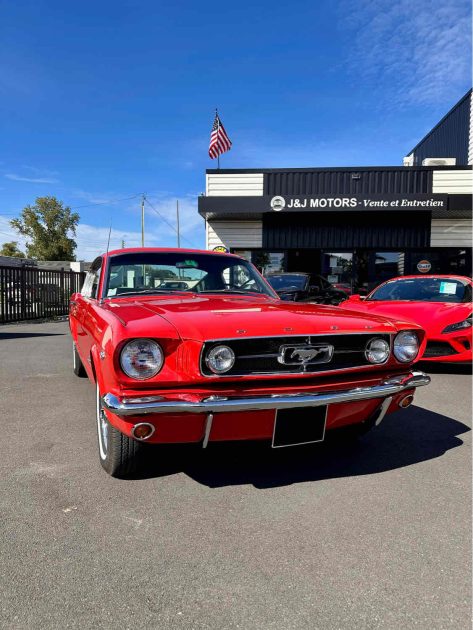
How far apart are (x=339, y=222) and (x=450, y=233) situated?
327 cm

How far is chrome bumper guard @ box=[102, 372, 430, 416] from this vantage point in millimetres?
2229

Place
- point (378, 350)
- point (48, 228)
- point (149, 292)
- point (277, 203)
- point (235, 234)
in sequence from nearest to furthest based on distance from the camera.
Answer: point (378, 350)
point (149, 292)
point (277, 203)
point (235, 234)
point (48, 228)

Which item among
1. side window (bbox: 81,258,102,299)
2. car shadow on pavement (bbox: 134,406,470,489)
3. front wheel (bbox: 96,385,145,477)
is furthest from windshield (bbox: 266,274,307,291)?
front wheel (bbox: 96,385,145,477)

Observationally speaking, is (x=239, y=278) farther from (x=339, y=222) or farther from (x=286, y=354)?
(x=339, y=222)

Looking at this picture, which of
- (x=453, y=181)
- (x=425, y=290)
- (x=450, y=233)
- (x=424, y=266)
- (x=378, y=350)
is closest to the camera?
(x=378, y=350)

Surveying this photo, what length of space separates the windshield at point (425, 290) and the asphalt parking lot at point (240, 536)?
348 centimetres

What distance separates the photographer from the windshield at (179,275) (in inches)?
148

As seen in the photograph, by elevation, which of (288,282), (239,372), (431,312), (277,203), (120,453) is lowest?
(120,453)

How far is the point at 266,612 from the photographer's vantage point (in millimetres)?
1688

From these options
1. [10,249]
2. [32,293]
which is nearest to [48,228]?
[10,249]

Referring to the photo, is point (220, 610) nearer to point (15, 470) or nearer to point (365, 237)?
point (15, 470)

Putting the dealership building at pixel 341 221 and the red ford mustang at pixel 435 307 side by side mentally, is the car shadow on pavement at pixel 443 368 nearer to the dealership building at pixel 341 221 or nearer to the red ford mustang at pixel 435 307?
the red ford mustang at pixel 435 307

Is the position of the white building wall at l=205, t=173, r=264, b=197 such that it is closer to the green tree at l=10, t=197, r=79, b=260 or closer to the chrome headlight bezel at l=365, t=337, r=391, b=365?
the chrome headlight bezel at l=365, t=337, r=391, b=365

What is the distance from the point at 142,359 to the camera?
2355mm
